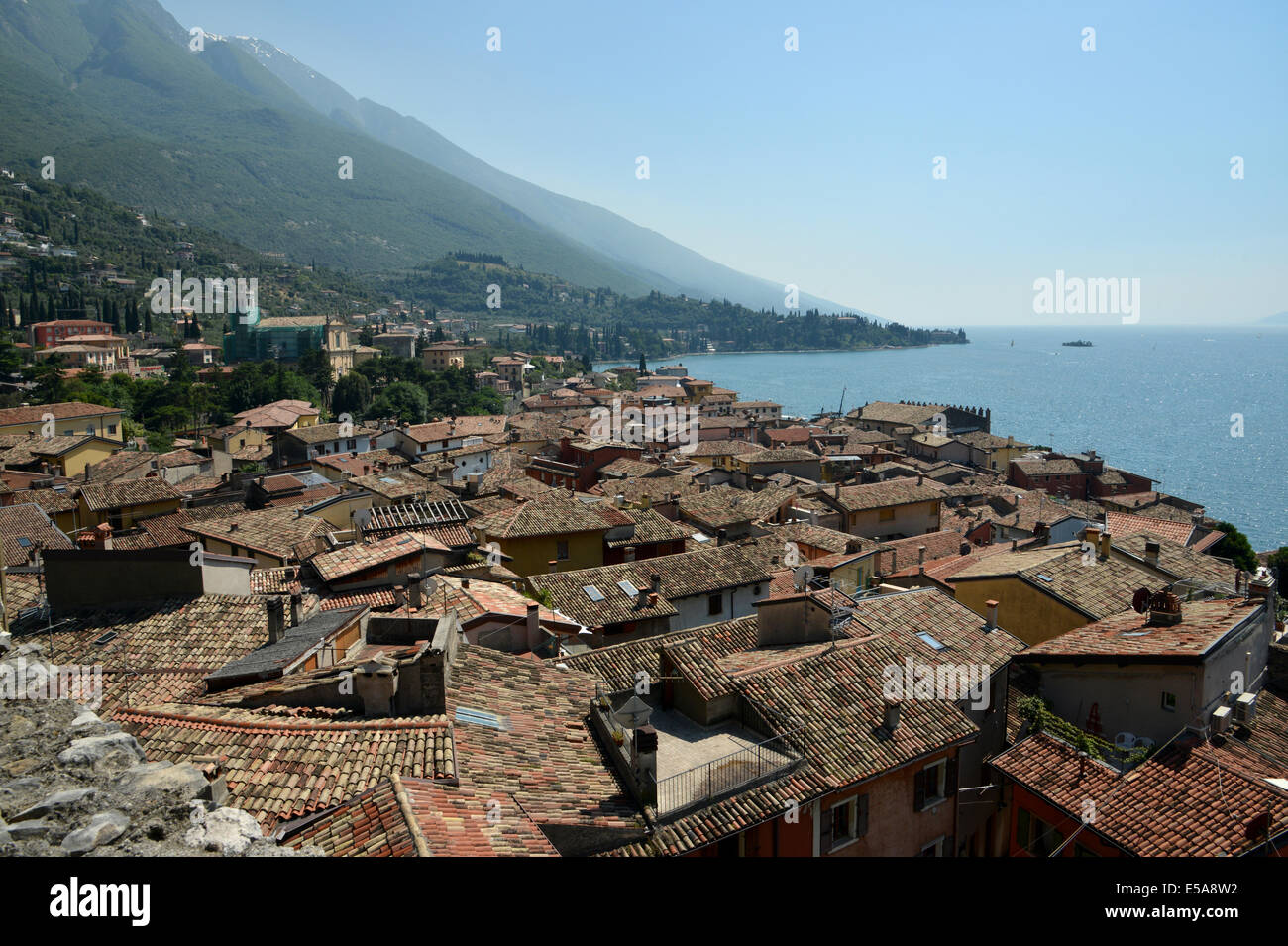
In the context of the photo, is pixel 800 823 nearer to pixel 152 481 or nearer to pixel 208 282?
pixel 152 481

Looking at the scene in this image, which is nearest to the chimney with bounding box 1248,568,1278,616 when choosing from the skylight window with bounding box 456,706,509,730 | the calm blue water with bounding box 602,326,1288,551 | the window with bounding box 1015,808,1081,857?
the window with bounding box 1015,808,1081,857

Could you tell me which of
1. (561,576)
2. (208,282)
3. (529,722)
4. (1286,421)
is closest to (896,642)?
(529,722)

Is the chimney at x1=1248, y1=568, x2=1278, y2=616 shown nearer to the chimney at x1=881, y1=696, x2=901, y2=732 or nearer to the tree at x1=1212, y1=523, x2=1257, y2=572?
the chimney at x1=881, y1=696, x2=901, y2=732

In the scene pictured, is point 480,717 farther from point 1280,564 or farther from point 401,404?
point 401,404

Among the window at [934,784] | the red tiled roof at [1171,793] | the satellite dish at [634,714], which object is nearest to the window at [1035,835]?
the red tiled roof at [1171,793]

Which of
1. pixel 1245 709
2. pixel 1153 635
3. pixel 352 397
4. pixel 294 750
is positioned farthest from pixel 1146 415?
pixel 294 750

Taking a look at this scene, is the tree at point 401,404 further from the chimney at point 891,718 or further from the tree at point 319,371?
the chimney at point 891,718
